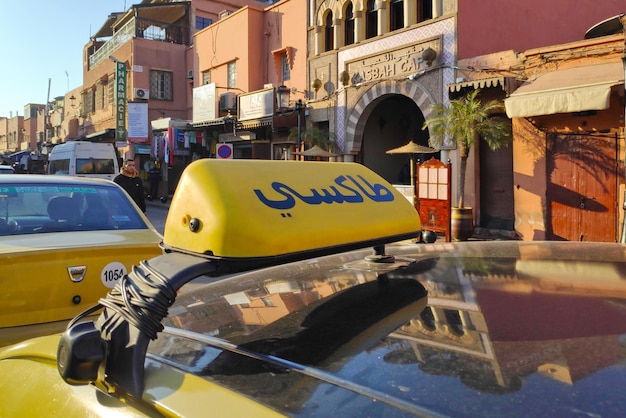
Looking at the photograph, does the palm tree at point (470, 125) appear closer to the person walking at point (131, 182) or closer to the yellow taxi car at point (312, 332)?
the person walking at point (131, 182)

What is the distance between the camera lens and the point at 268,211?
1316mm

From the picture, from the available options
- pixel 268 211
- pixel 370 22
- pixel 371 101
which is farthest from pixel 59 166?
pixel 268 211

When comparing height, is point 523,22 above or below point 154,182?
above

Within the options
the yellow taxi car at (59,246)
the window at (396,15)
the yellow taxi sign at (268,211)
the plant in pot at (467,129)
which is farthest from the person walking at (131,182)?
the window at (396,15)

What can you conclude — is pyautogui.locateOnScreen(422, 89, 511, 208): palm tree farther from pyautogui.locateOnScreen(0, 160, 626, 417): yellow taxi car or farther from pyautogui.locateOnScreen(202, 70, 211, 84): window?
pyautogui.locateOnScreen(202, 70, 211, 84): window

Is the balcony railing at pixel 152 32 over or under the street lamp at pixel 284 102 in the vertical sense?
over

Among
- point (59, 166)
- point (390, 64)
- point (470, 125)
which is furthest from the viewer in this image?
point (59, 166)

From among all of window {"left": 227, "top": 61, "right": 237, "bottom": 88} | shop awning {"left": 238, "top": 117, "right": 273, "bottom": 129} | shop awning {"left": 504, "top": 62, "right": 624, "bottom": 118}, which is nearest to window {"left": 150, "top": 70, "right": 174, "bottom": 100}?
window {"left": 227, "top": 61, "right": 237, "bottom": 88}

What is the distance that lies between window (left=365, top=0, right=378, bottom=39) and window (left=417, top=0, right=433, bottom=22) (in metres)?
1.60

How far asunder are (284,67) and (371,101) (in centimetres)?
548

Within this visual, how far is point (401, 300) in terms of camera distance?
1562 mm

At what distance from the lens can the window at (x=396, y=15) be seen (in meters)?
13.9

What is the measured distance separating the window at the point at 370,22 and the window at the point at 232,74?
7.45 meters

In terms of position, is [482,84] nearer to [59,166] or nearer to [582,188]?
[582,188]
